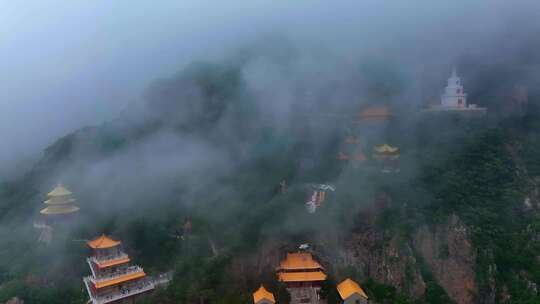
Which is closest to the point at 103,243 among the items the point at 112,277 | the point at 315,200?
the point at 112,277

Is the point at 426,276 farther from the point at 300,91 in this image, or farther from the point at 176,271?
the point at 300,91

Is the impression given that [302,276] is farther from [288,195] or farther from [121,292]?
[121,292]

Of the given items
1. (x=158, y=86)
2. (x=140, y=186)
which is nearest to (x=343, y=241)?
A: (x=140, y=186)

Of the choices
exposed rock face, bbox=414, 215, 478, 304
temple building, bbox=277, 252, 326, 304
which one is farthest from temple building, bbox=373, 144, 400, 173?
temple building, bbox=277, 252, 326, 304

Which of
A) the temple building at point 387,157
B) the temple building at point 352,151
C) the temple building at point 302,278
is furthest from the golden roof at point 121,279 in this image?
the temple building at point 387,157

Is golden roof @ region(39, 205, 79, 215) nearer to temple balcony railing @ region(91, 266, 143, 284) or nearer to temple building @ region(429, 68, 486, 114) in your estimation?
temple balcony railing @ region(91, 266, 143, 284)

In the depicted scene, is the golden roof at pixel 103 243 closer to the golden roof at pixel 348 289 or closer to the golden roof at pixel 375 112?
the golden roof at pixel 348 289

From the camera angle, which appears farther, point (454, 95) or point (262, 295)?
point (454, 95)
